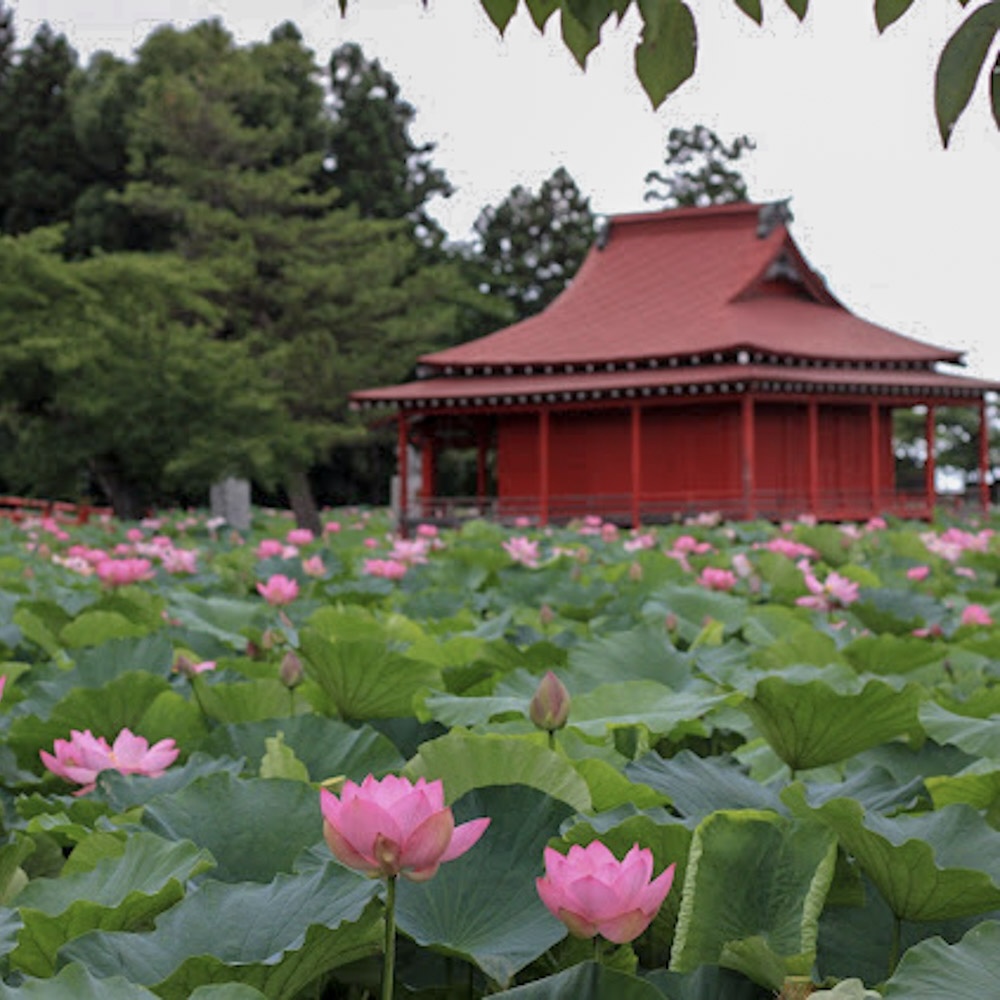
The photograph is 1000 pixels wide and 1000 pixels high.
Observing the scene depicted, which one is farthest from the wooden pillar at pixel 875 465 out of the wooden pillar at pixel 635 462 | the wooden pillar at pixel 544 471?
the wooden pillar at pixel 544 471

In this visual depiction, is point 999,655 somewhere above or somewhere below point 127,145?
below

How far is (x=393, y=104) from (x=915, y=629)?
2826cm

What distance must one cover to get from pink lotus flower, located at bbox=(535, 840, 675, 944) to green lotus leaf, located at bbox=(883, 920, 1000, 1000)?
0.43 ft

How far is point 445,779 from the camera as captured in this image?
1.06 metres

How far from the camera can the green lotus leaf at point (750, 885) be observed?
83 centimetres

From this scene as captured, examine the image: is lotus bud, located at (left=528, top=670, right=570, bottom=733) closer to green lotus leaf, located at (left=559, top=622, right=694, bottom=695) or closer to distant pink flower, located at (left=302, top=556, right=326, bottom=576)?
green lotus leaf, located at (left=559, top=622, right=694, bottom=695)

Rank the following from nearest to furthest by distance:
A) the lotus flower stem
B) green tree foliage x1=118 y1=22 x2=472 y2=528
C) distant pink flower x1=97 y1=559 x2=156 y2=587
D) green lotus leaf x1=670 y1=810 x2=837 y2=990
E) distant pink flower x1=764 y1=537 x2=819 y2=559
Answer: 1. the lotus flower stem
2. green lotus leaf x1=670 y1=810 x2=837 y2=990
3. distant pink flower x1=97 y1=559 x2=156 y2=587
4. distant pink flower x1=764 y1=537 x2=819 y2=559
5. green tree foliage x1=118 y1=22 x2=472 y2=528

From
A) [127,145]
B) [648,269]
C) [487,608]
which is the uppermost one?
[127,145]

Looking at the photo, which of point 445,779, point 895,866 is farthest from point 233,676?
point 895,866

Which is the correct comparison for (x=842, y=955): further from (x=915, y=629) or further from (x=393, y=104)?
(x=393, y=104)

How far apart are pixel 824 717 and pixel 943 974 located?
0.66 metres

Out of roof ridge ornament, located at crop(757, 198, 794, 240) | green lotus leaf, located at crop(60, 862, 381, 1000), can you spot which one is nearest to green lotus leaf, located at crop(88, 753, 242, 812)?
green lotus leaf, located at crop(60, 862, 381, 1000)

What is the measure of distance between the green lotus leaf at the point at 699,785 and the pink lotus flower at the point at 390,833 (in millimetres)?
369

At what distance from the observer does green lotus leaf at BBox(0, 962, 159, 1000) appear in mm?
622
